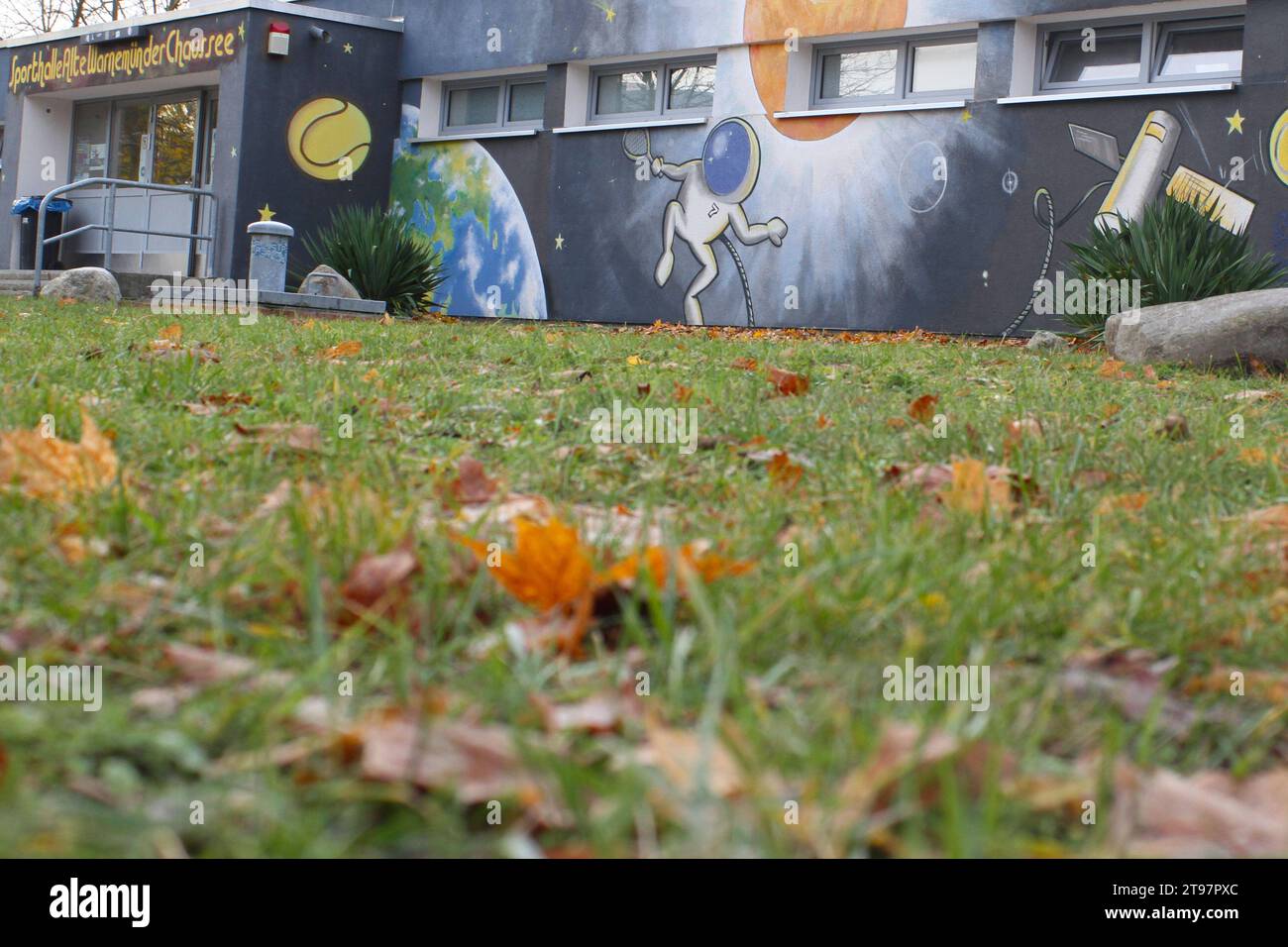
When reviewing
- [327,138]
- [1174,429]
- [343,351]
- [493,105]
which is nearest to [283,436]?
[1174,429]

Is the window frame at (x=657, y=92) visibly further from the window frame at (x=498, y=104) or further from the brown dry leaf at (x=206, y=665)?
the brown dry leaf at (x=206, y=665)

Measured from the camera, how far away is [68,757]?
3.76 feet

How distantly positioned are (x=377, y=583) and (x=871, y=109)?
463 inches

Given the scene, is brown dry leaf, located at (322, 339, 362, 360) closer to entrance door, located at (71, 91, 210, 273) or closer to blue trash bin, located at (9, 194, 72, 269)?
entrance door, located at (71, 91, 210, 273)

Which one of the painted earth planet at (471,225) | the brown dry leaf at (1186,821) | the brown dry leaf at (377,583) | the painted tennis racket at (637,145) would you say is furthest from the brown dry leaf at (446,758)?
the painted earth planet at (471,225)

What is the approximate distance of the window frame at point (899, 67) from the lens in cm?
1232

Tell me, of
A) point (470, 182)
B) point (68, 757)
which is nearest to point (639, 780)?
point (68, 757)

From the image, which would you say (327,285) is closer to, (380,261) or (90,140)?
(380,261)

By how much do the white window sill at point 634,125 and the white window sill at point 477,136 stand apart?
451 millimetres

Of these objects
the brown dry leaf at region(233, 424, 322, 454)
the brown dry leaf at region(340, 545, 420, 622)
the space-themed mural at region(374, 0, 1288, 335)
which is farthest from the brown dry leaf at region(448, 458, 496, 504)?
the space-themed mural at region(374, 0, 1288, 335)

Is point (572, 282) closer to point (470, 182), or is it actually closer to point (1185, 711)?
point (470, 182)

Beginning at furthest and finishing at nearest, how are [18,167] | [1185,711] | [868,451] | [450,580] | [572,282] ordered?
1. [18,167]
2. [572,282]
3. [868,451]
4. [450,580]
5. [1185,711]

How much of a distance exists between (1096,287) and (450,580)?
8.78 meters

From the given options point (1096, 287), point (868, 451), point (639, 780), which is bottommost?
point (639, 780)
